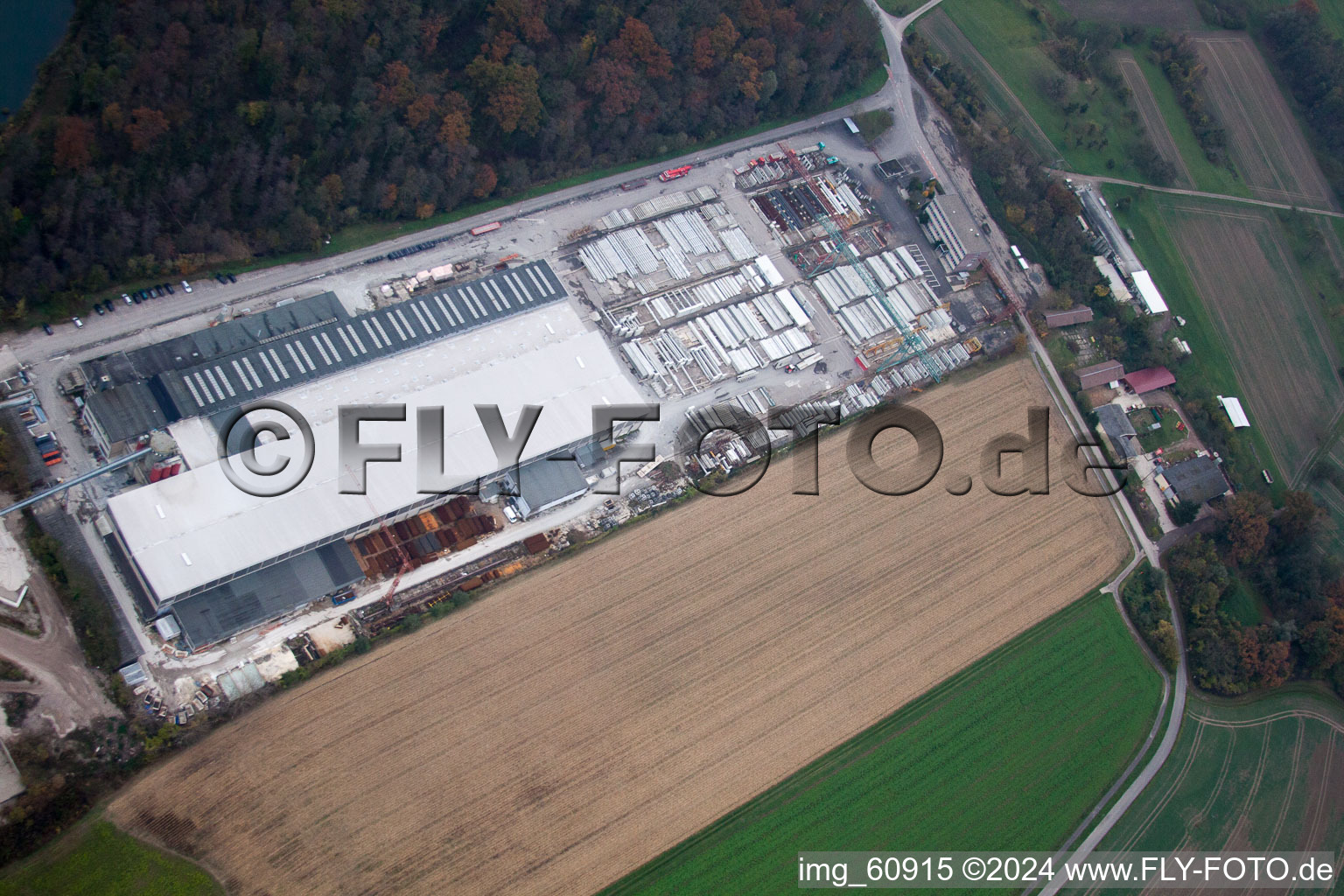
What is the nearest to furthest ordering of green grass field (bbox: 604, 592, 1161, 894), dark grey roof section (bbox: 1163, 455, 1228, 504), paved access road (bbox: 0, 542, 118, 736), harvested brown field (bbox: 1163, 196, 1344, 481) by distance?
1. paved access road (bbox: 0, 542, 118, 736)
2. green grass field (bbox: 604, 592, 1161, 894)
3. dark grey roof section (bbox: 1163, 455, 1228, 504)
4. harvested brown field (bbox: 1163, 196, 1344, 481)

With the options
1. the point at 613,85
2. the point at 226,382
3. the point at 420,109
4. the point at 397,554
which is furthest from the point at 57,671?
the point at 613,85

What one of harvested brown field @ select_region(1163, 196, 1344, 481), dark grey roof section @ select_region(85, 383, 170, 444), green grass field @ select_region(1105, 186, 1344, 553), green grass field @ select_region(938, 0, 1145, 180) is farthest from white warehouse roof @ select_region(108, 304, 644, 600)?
harvested brown field @ select_region(1163, 196, 1344, 481)

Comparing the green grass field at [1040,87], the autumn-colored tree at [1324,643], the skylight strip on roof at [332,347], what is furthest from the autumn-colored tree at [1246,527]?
the skylight strip on roof at [332,347]

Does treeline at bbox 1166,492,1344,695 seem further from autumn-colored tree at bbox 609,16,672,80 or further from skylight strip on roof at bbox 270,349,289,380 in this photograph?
skylight strip on roof at bbox 270,349,289,380

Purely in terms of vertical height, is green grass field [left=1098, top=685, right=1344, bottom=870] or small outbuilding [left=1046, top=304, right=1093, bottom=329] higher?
small outbuilding [left=1046, top=304, right=1093, bottom=329]

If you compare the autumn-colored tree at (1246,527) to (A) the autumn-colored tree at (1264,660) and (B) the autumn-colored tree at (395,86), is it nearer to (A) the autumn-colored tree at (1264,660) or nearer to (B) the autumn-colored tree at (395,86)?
(A) the autumn-colored tree at (1264,660)

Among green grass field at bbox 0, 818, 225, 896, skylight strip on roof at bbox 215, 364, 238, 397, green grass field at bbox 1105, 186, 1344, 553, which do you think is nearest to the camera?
green grass field at bbox 0, 818, 225, 896

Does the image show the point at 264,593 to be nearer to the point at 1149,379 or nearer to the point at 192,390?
the point at 192,390
